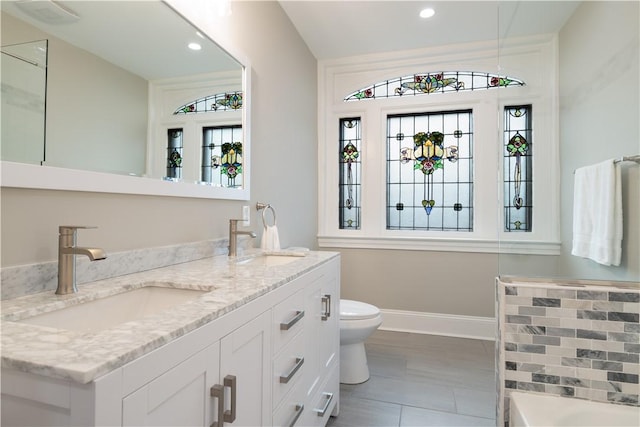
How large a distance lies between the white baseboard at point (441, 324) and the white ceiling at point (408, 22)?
7.51 feet

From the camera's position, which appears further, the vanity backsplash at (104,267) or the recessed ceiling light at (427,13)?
the recessed ceiling light at (427,13)

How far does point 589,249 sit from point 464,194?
1.39 metres

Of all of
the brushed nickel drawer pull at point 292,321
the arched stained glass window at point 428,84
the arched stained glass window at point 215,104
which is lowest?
the brushed nickel drawer pull at point 292,321

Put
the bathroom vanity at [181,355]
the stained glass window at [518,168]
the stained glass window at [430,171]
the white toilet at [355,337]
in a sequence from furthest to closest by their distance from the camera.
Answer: the stained glass window at [430,171] → the white toilet at [355,337] → the stained glass window at [518,168] → the bathroom vanity at [181,355]

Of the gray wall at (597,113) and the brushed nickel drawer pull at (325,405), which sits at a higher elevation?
the gray wall at (597,113)

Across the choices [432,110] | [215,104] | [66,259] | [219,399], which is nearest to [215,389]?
[219,399]

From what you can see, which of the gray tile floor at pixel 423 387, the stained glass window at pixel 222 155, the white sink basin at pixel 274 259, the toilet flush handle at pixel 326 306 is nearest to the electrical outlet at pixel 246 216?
the stained glass window at pixel 222 155

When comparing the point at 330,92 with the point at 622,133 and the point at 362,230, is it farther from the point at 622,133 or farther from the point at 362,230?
the point at 622,133

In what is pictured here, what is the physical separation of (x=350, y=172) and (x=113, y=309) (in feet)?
8.69

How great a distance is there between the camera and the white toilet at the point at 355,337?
2.06 metres

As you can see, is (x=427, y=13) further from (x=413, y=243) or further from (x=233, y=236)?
(x=233, y=236)

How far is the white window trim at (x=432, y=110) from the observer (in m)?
2.25

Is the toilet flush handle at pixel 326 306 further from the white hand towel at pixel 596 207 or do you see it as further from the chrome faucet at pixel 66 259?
the white hand towel at pixel 596 207

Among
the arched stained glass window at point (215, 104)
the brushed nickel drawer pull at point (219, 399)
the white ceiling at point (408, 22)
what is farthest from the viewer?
the white ceiling at point (408, 22)
